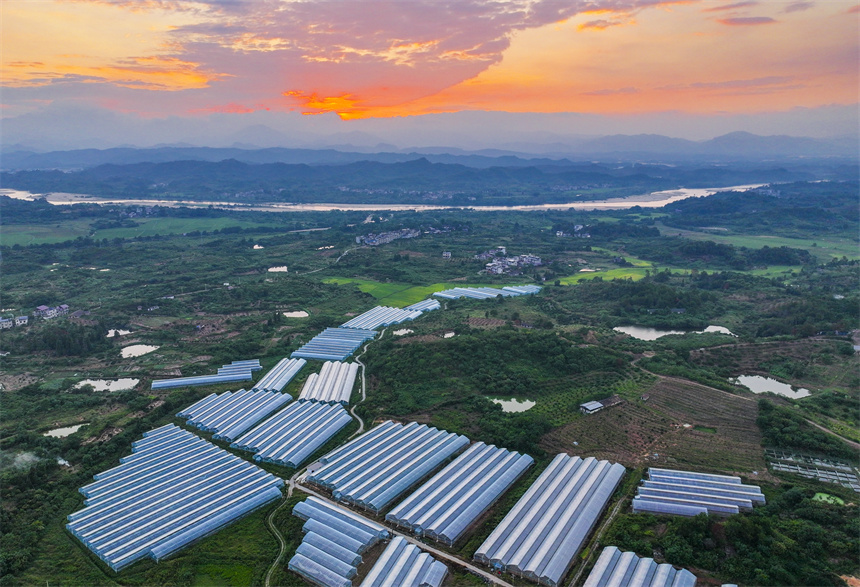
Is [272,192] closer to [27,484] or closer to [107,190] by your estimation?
[107,190]

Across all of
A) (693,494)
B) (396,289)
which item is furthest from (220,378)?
(693,494)

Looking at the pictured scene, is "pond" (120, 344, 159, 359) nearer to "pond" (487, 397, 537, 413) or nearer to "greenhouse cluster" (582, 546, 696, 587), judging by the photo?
"pond" (487, 397, 537, 413)

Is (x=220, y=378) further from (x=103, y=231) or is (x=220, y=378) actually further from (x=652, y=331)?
(x=103, y=231)

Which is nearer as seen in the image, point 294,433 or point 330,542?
point 330,542

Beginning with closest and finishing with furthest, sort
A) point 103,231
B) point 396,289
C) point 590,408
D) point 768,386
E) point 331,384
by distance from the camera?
point 590,408
point 768,386
point 331,384
point 396,289
point 103,231

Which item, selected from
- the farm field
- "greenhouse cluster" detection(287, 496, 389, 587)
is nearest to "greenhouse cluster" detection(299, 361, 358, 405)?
"greenhouse cluster" detection(287, 496, 389, 587)

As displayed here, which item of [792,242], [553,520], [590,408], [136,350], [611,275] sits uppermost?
[792,242]
